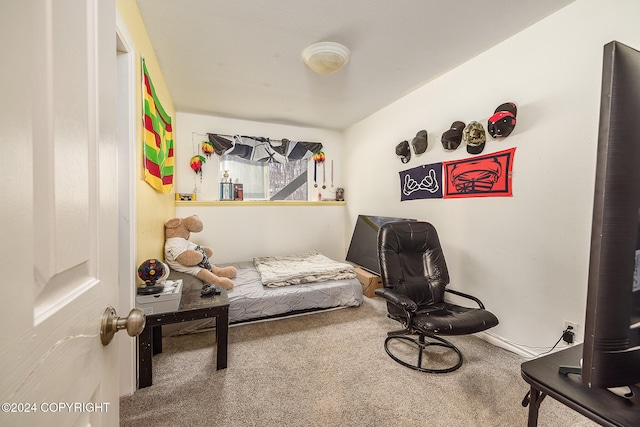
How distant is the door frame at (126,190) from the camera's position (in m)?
1.55

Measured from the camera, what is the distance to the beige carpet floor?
143 centimetres

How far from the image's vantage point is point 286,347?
2129 millimetres

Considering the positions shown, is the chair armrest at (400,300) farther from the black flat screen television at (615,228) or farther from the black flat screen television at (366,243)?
the black flat screen television at (366,243)

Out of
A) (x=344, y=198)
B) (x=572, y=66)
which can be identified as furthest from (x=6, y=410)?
(x=344, y=198)

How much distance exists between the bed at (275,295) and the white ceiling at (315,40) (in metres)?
2.03

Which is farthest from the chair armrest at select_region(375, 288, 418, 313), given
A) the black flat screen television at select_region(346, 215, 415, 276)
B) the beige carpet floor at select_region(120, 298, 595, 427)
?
the black flat screen television at select_region(346, 215, 415, 276)

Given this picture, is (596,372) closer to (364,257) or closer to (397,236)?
(397,236)

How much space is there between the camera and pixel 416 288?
2156mm

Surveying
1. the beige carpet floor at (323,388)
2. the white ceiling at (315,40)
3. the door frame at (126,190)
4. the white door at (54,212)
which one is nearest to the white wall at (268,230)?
the white ceiling at (315,40)

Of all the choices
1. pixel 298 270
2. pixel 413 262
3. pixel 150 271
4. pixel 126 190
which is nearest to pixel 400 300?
pixel 413 262

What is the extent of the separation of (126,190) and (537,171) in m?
2.80

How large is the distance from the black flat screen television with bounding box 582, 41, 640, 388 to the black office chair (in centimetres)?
117

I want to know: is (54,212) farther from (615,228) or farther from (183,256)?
(183,256)

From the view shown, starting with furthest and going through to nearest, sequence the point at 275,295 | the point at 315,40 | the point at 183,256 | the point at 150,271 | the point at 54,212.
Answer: the point at 275,295
the point at 183,256
the point at 315,40
the point at 150,271
the point at 54,212
